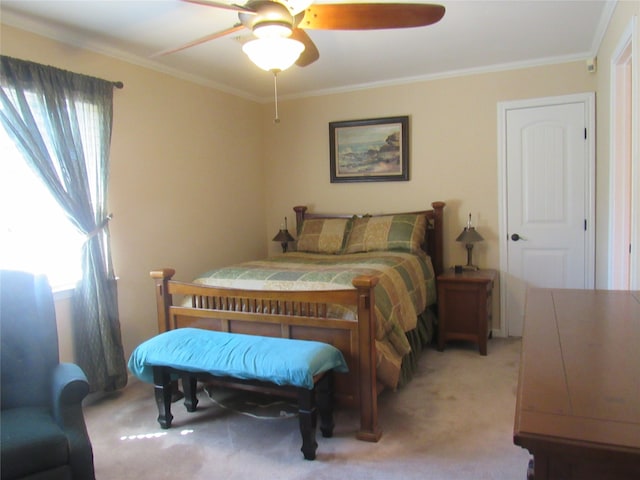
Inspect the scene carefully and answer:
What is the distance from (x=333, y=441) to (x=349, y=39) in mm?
2582

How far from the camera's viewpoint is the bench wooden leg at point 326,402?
2.39 m

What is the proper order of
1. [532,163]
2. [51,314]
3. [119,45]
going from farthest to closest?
[532,163], [119,45], [51,314]

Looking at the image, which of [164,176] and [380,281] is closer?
[380,281]

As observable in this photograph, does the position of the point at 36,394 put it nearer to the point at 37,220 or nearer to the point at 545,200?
the point at 37,220

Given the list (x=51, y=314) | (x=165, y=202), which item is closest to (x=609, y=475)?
(x=51, y=314)

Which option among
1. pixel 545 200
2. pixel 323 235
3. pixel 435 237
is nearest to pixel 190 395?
pixel 323 235

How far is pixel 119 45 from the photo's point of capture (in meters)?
3.17

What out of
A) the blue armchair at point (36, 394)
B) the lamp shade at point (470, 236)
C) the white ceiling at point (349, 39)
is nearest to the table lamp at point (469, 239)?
the lamp shade at point (470, 236)

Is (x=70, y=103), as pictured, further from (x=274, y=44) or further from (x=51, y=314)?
(x=274, y=44)

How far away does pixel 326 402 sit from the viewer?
7.96 feet

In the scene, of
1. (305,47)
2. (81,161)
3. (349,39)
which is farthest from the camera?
(349,39)

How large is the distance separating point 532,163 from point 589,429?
357cm

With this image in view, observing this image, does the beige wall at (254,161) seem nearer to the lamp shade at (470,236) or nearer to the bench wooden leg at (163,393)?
the lamp shade at (470,236)

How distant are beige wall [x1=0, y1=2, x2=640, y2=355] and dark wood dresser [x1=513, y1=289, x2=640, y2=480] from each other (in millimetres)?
2143
